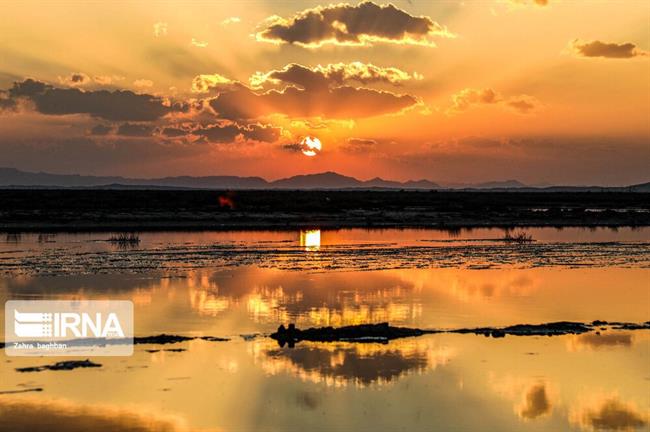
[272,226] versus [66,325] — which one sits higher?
[272,226]

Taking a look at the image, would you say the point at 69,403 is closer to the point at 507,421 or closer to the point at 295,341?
the point at 295,341

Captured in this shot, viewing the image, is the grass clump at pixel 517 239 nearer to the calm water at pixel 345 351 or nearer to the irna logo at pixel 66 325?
the calm water at pixel 345 351

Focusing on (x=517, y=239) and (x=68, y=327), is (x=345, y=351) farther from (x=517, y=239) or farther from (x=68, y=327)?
(x=517, y=239)

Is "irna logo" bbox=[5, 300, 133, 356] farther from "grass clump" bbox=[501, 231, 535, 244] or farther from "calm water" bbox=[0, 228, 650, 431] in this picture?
"grass clump" bbox=[501, 231, 535, 244]

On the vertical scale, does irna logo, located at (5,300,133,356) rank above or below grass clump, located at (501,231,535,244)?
below

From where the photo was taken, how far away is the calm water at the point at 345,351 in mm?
14992

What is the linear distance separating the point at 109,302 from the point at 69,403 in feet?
36.8

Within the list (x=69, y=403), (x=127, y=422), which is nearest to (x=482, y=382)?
(x=127, y=422)

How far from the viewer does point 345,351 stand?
1980 cm

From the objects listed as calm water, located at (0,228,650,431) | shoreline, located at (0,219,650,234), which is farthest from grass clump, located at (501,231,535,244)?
calm water, located at (0,228,650,431)

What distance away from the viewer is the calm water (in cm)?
1499

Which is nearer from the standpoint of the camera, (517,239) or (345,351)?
(345,351)

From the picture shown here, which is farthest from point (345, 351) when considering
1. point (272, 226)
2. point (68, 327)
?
point (272, 226)

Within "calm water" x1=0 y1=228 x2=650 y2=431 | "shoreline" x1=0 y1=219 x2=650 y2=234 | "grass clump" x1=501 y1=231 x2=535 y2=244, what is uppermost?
"shoreline" x1=0 y1=219 x2=650 y2=234
